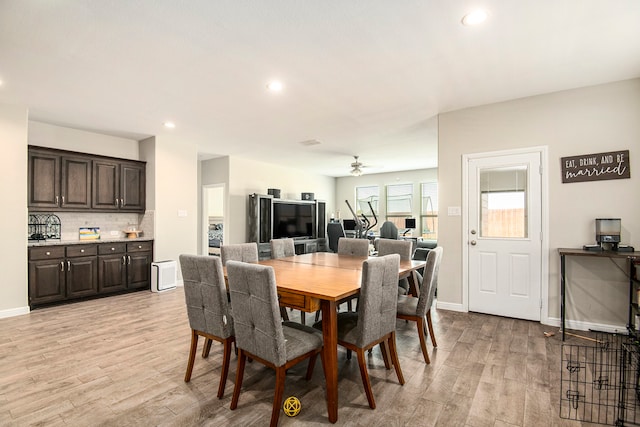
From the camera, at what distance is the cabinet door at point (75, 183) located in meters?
4.51

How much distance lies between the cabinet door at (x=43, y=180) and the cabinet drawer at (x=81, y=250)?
0.64m

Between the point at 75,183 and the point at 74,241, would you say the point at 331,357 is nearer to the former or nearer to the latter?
the point at 74,241

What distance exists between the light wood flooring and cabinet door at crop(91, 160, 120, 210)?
6.50ft

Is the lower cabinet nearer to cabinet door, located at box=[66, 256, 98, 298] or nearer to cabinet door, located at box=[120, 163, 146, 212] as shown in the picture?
cabinet door, located at box=[66, 256, 98, 298]

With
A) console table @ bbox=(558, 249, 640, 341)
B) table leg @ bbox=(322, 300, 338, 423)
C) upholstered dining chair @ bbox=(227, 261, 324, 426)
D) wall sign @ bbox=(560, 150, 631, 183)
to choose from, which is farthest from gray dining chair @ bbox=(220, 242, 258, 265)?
wall sign @ bbox=(560, 150, 631, 183)

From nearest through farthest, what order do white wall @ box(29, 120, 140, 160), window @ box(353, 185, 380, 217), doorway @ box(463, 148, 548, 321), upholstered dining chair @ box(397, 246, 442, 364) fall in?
upholstered dining chair @ box(397, 246, 442, 364), doorway @ box(463, 148, 548, 321), white wall @ box(29, 120, 140, 160), window @ box(353, 185, 380, 217)

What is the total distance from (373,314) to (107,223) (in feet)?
16.4

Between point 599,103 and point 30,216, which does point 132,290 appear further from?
point 599,103

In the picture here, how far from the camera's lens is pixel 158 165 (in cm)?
527


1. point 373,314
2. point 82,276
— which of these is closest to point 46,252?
point 82,276

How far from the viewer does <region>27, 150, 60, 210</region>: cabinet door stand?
4199mm

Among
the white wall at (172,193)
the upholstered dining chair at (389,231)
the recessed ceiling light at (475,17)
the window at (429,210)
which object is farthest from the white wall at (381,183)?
the recessed ceiling light at (475,17)

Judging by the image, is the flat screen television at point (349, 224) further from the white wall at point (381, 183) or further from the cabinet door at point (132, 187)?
the cabinet door at point (132, 187)

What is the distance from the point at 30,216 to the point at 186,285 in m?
3.84
